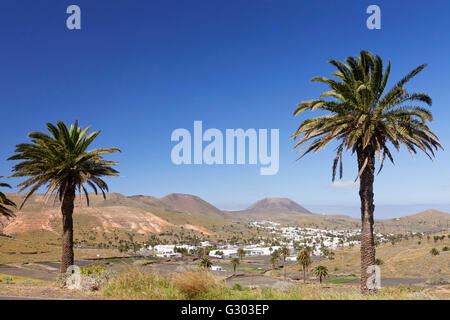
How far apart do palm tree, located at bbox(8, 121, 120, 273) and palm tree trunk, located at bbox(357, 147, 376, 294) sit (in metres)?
17.8

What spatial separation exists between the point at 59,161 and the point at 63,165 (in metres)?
0.75

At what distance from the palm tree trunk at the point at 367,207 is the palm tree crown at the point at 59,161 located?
1766 centimetres

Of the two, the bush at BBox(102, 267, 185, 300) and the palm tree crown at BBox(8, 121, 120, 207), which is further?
the palm tree crown at BBox(8, 121, 120, 207)

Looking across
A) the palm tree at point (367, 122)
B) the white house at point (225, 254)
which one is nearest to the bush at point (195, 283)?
the palm tree at point (367, 122)

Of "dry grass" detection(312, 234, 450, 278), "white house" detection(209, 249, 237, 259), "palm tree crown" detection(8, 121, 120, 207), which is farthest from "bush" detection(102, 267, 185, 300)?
"white house" detection(209, 249, 237, 259)

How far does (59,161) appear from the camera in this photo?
24.0 m

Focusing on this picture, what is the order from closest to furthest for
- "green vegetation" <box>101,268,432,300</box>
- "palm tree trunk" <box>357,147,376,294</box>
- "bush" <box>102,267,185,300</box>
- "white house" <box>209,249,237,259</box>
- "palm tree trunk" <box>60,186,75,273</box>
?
"green vegetation" <box>101,268,432,300</box>
"bush" <box>102,267,185,300</box>
"palm tree trunk" <box>357,147,376,294</box>
"palm tree trunk" <box>60,186,75,273</box>
"white house" <box>209,249,237,259</box>

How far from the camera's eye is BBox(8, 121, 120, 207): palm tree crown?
23656 millimetres

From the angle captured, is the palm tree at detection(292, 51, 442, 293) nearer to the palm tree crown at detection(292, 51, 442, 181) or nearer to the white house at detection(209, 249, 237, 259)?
the palm tree crown at detection(292, 51, 442, 181)

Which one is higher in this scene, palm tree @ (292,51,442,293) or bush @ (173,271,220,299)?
palm tree @ (292,51,442,293)

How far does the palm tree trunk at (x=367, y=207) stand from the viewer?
64.7 feet

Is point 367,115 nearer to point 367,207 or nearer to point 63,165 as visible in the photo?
point 367,207
